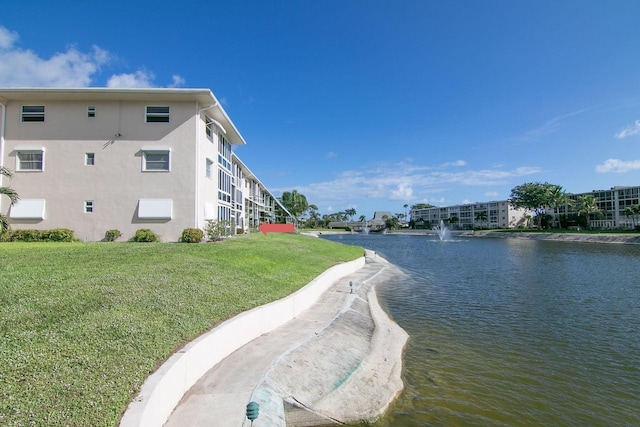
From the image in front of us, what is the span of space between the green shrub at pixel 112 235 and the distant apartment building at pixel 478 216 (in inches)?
4153

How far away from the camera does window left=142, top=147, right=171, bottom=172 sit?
67.4ft

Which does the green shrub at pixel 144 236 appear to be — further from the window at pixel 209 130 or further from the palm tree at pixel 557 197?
the palm tree at pixel 557 197

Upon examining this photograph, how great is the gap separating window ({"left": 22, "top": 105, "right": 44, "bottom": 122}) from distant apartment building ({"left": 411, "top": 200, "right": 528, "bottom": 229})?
357 feet

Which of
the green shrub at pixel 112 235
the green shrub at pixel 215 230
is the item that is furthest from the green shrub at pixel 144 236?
the green shrub at pixel 215 230

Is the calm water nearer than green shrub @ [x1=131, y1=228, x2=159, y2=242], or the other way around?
the calm water

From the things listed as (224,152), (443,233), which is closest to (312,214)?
(443,233)

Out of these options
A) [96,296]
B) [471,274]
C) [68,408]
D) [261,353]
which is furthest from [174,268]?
[471,274]

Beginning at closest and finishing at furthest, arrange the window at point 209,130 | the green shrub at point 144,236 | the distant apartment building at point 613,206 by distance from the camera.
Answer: the green shrub at point 144,236 < the window at point 209,130 < the distant apartment building at point 613,206

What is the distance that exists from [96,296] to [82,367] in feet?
9.86

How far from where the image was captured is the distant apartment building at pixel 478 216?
111m

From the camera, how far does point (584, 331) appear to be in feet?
34.1

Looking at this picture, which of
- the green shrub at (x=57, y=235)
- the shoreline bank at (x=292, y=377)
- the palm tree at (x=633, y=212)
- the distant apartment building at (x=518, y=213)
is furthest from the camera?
the distant apartment building at (x=518, y=213)

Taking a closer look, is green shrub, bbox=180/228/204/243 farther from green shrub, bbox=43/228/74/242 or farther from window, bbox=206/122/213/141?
window, bbox=206/122/213/141

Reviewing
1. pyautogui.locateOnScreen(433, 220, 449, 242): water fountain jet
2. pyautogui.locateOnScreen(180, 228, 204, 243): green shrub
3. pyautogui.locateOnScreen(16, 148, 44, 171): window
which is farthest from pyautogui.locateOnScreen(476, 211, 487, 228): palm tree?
pyautogui.locateOnScreen(16, 148, 44, 171): window
